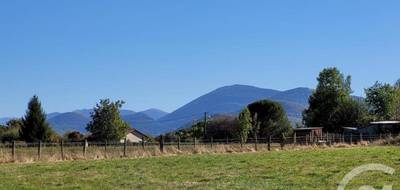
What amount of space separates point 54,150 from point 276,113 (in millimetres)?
72026

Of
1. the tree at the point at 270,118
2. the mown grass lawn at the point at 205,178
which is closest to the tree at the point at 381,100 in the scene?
the tree at the point at 270,118

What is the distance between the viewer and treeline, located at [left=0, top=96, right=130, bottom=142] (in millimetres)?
81188

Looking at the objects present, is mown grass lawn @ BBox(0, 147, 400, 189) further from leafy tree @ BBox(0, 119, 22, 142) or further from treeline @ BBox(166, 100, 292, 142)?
treeline @ BBox(166, 100, 292, 142)

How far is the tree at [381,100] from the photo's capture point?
117988 mm

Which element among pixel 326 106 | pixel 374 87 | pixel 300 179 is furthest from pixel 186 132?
pixel 300 179

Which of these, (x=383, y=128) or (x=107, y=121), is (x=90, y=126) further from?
(x=383, y=128)

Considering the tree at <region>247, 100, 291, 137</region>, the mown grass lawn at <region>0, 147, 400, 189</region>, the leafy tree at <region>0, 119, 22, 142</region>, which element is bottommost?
the mown grass lawn at <region>0, 147, 400, 189</region>

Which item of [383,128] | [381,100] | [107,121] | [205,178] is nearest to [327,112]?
[381,100]

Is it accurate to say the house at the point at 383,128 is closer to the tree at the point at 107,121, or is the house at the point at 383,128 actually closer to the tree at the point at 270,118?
the tree at the point at 270,118

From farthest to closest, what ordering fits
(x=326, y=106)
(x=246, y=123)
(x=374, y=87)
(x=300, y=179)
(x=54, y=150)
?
(x=374, y=87), (x=326, y=106), (x=246, y=123), (x=54, y=150), (x=300, y=179)

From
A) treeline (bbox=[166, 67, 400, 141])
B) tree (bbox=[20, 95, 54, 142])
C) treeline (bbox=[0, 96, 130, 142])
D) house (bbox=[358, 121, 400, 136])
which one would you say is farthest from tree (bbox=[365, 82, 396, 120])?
tree (bbox=[20, 95, 54, 142])

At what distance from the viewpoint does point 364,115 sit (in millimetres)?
110812

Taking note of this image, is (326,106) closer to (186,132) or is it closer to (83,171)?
(186,132)

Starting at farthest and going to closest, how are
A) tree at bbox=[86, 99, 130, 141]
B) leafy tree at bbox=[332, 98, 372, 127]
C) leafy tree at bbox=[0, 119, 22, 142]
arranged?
leafy tree at bbox=[332, 98, 372, 127] < leafy tree at bbox=[0, 119, 22, 142] < tree at bbox=[86, 99, 130, 141]
